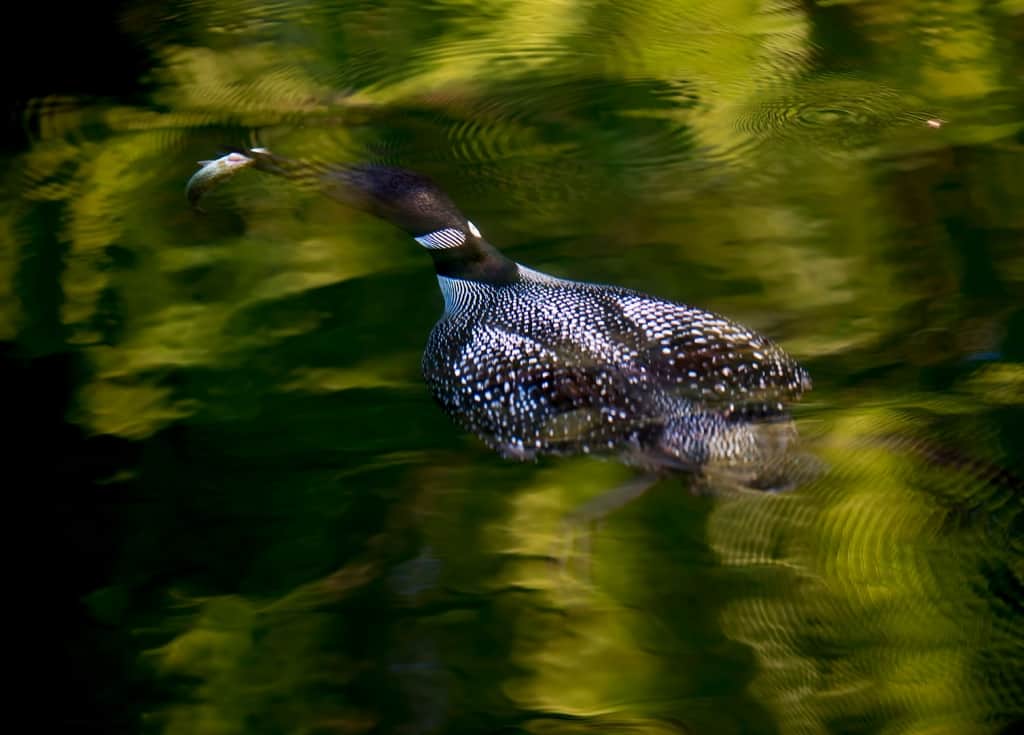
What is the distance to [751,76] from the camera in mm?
3340

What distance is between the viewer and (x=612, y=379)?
210cm

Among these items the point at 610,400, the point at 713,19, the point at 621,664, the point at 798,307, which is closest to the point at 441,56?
the point at 713,19

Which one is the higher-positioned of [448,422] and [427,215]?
[427,215]

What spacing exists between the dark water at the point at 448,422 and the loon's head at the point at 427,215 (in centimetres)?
9

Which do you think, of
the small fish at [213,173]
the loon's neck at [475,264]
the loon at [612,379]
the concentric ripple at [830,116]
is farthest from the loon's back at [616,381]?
the concentric ripple at [830,116]

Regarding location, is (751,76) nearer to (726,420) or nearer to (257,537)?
(726,420)

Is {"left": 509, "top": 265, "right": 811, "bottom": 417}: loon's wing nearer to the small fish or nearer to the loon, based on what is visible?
the loon

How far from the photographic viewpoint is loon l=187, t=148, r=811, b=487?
6.67 ft

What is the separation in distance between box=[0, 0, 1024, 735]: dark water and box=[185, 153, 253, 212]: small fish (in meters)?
0.06

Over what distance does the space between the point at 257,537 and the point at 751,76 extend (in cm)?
203

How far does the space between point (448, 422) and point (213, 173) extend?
1.02 metres

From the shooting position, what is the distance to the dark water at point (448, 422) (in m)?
1.74

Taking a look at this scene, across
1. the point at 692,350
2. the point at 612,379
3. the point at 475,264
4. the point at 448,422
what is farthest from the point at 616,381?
the point at 475,264

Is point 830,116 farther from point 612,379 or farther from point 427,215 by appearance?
point 612,379
